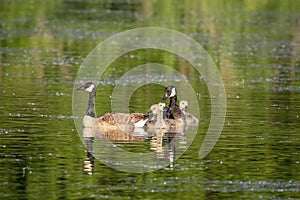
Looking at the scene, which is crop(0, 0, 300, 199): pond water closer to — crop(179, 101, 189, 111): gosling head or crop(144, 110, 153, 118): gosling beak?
crop(179, 101, 189, 111): gosling head

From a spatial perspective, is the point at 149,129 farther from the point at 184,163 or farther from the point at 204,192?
the point at 204,192

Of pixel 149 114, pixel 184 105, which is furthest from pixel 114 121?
pixel 184 105

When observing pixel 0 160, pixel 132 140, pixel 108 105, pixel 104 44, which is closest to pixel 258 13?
pixel 104 44

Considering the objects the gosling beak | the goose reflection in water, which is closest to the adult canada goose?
the goose reflection in water

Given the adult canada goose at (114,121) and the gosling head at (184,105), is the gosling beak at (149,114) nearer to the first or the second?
the adult canada goose at (114,121)

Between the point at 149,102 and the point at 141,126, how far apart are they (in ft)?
10.7

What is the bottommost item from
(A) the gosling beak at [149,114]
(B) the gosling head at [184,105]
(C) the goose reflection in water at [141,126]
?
(C) the goose reflection in water at [141,126]

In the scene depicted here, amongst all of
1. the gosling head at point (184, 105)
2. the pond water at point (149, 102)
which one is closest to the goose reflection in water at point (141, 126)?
the pond water at point (149, 102)

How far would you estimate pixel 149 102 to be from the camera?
22000 millimetres

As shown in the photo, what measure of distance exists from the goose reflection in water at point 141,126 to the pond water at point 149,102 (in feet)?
1.13

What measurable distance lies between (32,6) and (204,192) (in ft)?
115

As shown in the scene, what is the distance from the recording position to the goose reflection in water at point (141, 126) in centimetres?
1761

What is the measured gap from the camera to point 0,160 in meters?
14.8

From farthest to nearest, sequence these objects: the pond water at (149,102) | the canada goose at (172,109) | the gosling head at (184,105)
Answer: the gosling head at (184,105), the canada goose at (172,109), the pond water at (149,102)
